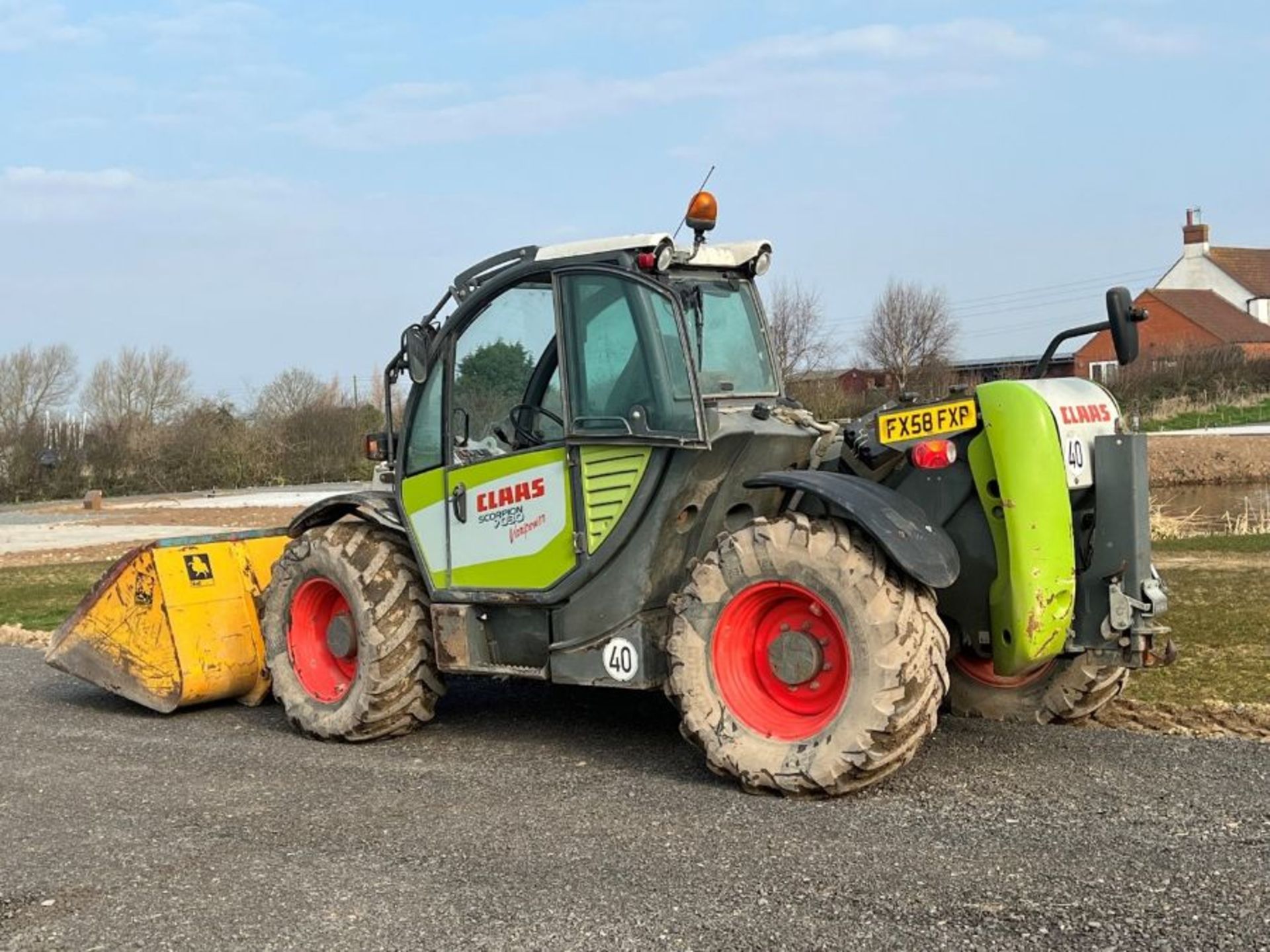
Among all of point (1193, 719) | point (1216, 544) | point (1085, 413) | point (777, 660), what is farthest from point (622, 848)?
point (1216, 544)

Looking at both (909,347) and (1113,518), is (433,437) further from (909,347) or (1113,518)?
(909,347)

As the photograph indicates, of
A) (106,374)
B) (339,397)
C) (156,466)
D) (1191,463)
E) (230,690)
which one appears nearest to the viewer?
(230,690)

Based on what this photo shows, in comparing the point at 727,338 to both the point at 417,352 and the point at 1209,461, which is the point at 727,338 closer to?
the point at 417,352

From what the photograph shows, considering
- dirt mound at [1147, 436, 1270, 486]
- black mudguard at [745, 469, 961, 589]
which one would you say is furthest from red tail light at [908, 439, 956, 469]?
dirt mound at [1147, 436, 1270, 486]

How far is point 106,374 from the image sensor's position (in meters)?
59.0

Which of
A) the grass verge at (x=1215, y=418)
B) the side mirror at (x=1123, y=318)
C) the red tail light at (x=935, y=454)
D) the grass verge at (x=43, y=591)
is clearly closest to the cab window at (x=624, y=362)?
the red tail light at (x=935, y=454)

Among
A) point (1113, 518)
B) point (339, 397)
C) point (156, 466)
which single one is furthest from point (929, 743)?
point (339, 397)

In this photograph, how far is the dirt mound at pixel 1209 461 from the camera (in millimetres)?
27125

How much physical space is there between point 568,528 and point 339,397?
1868 inches

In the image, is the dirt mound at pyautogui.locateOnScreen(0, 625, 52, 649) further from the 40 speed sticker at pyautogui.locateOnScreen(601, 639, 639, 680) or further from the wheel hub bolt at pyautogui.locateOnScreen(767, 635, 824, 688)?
the wheel hub bolt at pyautogui.locateOnScreen(767, 635, 824, 688)

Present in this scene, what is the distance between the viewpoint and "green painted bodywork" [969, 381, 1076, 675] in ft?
18.3

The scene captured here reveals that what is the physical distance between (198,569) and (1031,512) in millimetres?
4962

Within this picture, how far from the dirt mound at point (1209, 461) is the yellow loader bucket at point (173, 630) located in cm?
2245

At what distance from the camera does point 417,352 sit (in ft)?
23.3
